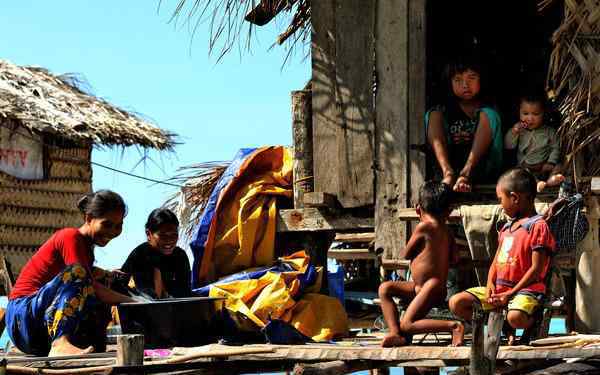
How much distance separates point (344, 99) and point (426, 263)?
181 cm

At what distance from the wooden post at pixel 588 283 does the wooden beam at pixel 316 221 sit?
67.1 inches

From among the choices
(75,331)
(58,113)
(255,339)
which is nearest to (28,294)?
(75,331)

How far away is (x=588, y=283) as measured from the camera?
21.5 ft

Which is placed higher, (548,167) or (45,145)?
(45,145)

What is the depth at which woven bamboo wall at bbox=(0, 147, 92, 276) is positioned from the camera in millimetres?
13391

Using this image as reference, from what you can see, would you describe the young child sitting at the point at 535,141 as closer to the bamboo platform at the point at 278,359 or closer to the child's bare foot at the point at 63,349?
the bamboo platform at the point at 278,359

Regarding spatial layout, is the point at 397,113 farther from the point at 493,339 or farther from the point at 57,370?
the point at 57,370

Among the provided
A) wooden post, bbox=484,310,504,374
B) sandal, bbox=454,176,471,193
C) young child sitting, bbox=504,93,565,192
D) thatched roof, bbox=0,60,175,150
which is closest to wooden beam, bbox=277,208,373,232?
sandal, bbox=454,176,471,193

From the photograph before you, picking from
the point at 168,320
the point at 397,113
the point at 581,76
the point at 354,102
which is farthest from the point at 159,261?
the point at 581,76

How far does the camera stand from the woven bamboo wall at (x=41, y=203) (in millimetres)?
13391

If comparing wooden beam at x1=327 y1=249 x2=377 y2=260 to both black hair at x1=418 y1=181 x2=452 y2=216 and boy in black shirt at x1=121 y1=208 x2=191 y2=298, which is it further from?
black hair at x1=418 y1=181 x2=452 y2=216

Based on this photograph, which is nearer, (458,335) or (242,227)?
(458,335)

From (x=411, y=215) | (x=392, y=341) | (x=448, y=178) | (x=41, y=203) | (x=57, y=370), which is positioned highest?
(x=41, y=203)

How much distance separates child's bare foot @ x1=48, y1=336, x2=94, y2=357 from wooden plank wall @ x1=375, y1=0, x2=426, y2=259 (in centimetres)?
225
